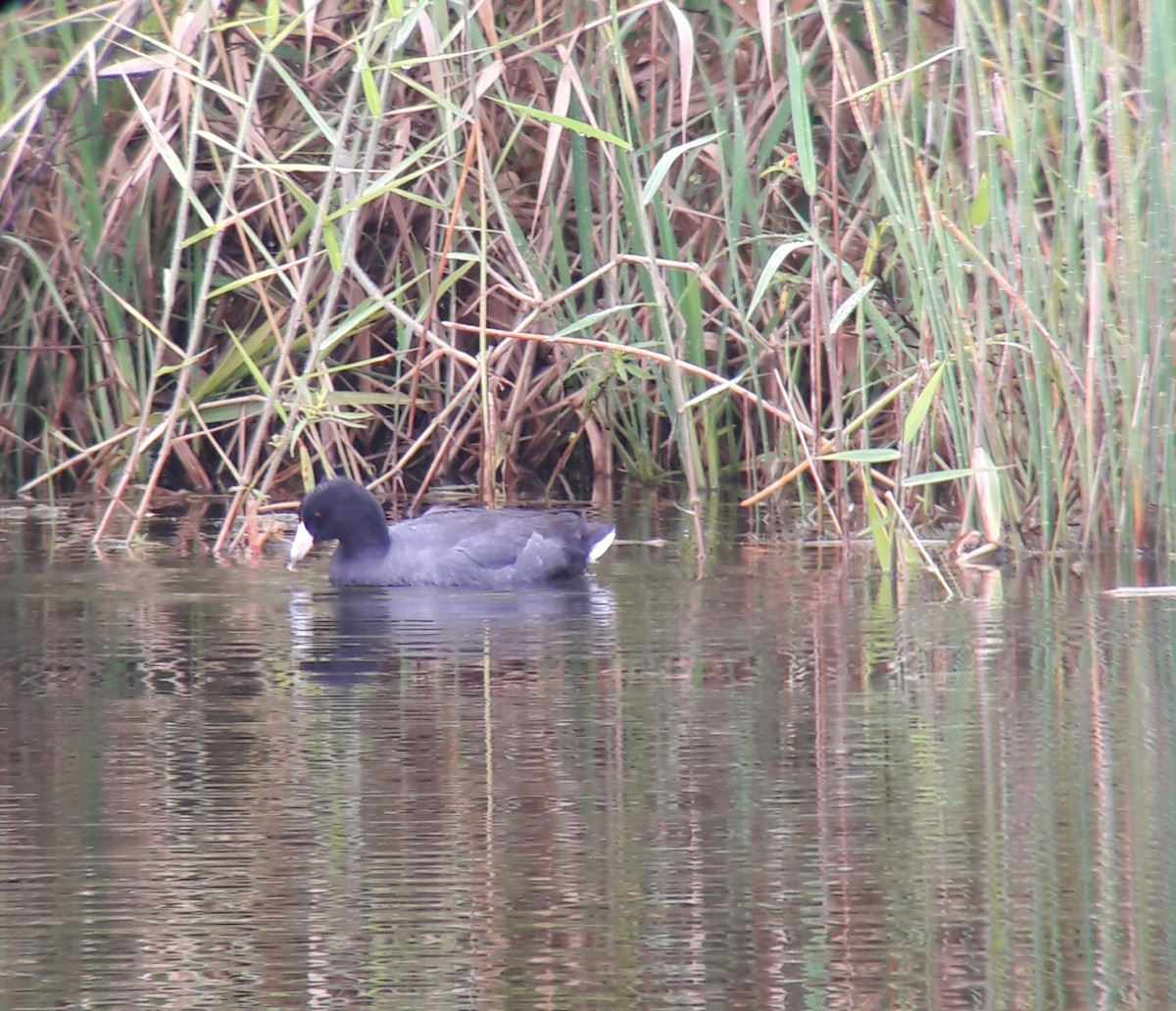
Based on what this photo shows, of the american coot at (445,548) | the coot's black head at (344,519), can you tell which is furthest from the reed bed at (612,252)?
the american coot at (445,548)

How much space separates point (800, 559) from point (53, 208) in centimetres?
302

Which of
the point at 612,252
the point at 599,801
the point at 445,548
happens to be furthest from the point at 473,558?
the point at 599,801

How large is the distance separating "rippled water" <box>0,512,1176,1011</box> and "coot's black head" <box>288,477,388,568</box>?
0.46 metres

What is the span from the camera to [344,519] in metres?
6.29

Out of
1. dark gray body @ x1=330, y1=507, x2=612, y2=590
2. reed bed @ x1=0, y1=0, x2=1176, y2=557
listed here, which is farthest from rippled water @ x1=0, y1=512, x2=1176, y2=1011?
reed bed @ x1=0, y1=0, x2=1176, y2=557

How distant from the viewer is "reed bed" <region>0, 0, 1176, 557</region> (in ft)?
19.3

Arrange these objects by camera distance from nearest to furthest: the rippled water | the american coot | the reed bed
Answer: the rippled water → the reed bed → the american coot

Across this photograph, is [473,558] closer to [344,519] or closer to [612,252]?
[344,519]

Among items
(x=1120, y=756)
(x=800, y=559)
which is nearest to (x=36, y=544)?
(x=800, y=559)

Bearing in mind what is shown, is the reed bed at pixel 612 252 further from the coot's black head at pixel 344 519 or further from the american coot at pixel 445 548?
the american coot at pixel 445 548

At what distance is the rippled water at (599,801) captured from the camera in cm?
298

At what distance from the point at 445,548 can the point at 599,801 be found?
2651mm

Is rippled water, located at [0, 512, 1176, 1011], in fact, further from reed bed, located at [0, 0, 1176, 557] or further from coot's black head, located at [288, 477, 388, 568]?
reed bed, located at [0, 0, 1176, 557]

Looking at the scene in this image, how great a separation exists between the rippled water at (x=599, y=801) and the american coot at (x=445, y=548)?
454 mm
